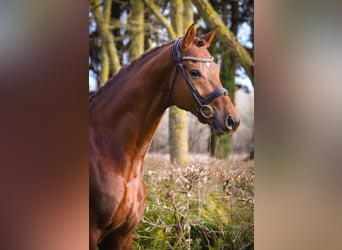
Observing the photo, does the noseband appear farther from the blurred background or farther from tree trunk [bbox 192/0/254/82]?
tree trunk [bbox 192/0/254/82]

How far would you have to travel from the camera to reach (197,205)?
4.18 metres

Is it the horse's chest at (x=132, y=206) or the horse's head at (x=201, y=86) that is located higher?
the horse's head at (x=201, y=86)

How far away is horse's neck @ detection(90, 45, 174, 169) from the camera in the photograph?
13.3 ft

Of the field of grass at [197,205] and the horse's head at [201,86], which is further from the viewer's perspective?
the field of grass at [197,205]

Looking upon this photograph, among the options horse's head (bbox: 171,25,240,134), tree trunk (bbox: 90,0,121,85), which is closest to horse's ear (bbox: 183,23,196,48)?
horse's head (bbox: 171,25,240,134)

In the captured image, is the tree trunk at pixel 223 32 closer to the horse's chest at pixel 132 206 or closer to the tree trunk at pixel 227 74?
the tree trunk at pixel 227 74

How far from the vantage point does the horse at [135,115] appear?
4.01m

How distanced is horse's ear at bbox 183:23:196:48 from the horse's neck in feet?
0.58

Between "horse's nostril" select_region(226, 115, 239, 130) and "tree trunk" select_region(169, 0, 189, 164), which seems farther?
"tree trunk" select_region(169, 0, 189, 164)

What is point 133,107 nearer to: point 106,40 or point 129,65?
point 129,65

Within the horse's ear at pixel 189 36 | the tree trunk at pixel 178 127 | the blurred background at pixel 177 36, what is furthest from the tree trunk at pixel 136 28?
the horse's ear at pixel 189 36

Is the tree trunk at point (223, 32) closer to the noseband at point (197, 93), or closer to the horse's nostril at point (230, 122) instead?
the noseband at point (197, 93)
